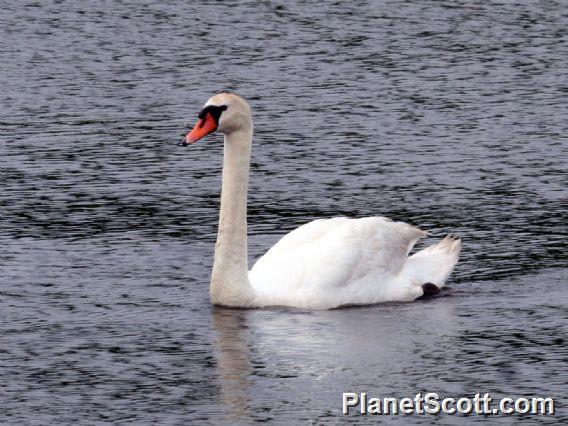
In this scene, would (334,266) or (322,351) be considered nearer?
(322,351)

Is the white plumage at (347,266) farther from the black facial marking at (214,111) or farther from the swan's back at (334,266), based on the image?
the black facial marking at (214,111)

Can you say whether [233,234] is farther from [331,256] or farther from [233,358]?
[233,358]

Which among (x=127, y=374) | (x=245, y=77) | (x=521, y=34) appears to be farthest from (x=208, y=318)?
(x=521, y=34)

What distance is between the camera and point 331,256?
14.4 meters

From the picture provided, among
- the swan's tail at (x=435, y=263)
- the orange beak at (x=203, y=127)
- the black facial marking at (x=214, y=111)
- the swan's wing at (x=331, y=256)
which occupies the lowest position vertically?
the swan's tail at (x=435, y=263)

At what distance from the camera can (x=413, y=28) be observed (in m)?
28.2

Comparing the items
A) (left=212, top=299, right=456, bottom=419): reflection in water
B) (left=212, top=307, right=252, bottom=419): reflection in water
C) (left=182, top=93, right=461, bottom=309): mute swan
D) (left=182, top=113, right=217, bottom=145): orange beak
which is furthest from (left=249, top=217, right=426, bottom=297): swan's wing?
(left=182, top=113, right=217, bottom=145): orange beak

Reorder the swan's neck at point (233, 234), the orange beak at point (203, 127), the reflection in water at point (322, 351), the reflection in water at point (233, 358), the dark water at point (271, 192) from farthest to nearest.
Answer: the swan's neck at point (233, 234), the orange beak at point (203, 127), the dark water at point (271, 192), the reflection in water at point (322, 351), the reflection in water at point (233, 358)

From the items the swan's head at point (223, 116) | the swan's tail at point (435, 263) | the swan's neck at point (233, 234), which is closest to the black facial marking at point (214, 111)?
the swan's head at point (223, 116)

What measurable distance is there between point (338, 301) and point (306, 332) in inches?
38.4

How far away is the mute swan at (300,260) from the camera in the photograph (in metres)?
14.2

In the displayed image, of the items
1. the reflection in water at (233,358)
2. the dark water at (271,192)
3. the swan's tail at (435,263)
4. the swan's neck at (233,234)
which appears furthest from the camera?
the swan's tail at (435,263)

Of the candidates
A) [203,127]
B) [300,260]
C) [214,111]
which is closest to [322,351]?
[300,260]

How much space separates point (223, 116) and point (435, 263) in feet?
7.79
